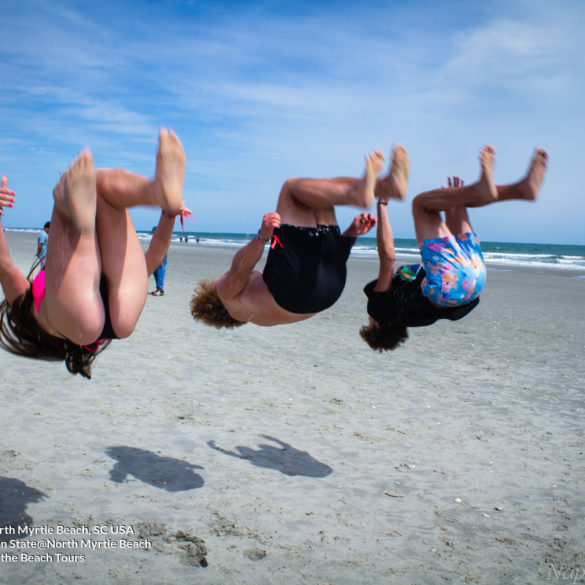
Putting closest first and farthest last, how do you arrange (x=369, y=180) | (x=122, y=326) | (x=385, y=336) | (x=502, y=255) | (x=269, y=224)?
(x=369, y=180) < (x=122, y=326) < (x=269, y=224) < (x=385, y=336) < (x=502, y=255)

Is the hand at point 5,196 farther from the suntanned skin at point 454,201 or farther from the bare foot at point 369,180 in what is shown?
the suntanned skin at point 454,201

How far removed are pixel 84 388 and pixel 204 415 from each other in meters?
1.50

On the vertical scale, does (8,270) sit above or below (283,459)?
above

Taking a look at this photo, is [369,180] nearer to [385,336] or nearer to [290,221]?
[290,221]

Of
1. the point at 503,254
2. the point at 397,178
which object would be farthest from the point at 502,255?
the point at 397,178

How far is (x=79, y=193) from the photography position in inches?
111

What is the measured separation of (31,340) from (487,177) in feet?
10.9

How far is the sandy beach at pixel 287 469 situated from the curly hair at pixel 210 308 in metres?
1.27

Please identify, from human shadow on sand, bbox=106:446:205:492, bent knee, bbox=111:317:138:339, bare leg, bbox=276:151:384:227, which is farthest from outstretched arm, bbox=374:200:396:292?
human shadow on sand, bbox=106:446:205:492

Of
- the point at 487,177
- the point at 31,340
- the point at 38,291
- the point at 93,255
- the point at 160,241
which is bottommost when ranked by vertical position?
the point at 31,340

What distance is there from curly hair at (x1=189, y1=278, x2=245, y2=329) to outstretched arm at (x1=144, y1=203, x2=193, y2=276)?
72 cm

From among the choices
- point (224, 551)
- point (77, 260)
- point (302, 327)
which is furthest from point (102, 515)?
point (302, 327)

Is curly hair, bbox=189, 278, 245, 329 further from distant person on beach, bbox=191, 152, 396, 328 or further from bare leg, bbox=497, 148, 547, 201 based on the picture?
bare leg, bbox=497, 148, 547, 201

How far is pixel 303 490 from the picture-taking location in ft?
14.6
